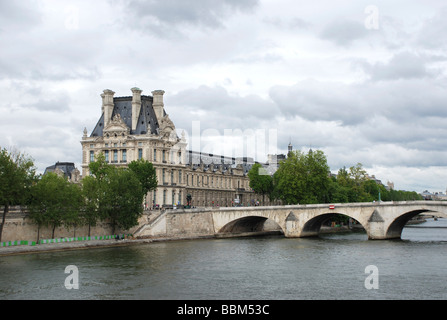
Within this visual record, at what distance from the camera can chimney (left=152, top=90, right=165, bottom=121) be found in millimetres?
98875

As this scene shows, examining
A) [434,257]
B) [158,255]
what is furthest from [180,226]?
[434,257]

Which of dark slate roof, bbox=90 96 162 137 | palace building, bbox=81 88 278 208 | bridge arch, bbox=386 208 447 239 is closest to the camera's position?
bridge arch, bbox=386 208 447 239

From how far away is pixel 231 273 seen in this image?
1745 inches

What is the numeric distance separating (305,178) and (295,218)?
17.7 meters

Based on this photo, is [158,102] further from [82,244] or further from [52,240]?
[52,240]

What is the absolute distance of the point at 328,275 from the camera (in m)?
43.2

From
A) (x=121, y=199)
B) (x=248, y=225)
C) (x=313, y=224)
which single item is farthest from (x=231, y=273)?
(x=248, y=225)

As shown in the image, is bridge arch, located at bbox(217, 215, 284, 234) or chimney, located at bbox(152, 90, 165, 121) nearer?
bridge arch, located at bbox(217, 215, 284, 234)

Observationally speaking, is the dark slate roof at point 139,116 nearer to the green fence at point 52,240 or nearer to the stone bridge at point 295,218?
the stone bridge at point 295,218

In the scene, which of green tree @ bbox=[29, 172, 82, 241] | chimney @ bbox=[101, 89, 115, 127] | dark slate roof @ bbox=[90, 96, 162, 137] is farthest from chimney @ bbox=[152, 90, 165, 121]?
green tree @ bbox=[29, 172, 82, 241]

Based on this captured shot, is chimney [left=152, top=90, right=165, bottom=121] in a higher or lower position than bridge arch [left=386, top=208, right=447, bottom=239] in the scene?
higher

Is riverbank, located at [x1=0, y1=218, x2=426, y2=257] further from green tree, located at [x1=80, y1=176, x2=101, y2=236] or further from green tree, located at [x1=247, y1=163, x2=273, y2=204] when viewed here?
green tree, located at [x1=247, y1=163, x2=273, y2=204]

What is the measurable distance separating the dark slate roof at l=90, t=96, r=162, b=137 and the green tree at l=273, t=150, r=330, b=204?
79.1ft
